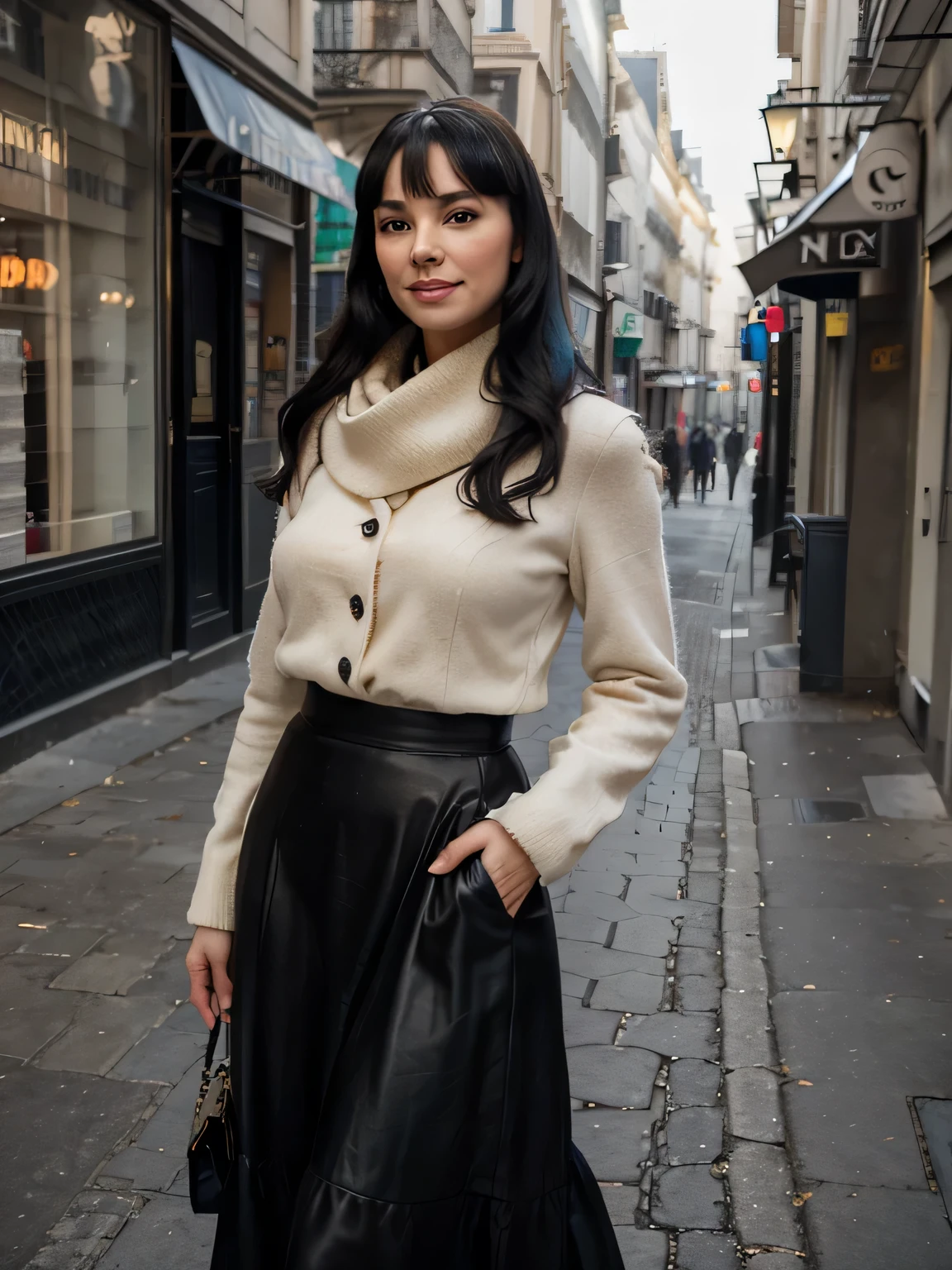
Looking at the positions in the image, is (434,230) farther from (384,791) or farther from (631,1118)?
(631,1118)

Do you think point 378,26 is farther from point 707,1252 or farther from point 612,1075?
point 707,1252

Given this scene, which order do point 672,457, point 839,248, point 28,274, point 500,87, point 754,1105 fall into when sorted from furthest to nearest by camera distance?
point 672,457
point 500,87
point 839,248
point 28,274
point 754,1105

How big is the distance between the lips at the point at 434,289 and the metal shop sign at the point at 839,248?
814 centimetres

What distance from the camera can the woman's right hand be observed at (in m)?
2.31

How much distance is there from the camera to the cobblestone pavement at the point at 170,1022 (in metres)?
3.43

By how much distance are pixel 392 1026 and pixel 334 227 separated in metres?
13.2

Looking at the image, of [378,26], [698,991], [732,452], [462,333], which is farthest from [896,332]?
[732,452]

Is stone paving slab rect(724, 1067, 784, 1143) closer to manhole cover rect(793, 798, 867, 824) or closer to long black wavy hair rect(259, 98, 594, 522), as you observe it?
long black wavy hair rect(259, 98, 594, 522)

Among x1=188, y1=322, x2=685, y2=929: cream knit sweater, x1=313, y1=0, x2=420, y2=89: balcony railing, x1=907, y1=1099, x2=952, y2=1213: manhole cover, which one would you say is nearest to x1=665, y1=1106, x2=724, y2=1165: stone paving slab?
x1=907, y1=1099, x2=952, y2=1213: manhole cover

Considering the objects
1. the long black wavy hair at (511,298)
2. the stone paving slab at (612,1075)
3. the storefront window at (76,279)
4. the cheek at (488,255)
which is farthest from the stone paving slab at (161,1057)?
the storefront window at (76,279)

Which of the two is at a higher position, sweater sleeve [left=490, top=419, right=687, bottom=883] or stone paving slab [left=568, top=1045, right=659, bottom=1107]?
sweater sleeve [left=490, top=419, right=687, bottom=883]

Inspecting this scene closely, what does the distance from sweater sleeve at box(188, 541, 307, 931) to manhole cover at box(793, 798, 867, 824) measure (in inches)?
205

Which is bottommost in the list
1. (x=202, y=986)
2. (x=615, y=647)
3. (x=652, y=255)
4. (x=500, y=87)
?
(x=202, y=986)

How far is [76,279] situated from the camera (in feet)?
28.7
